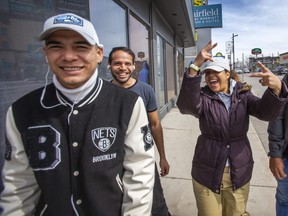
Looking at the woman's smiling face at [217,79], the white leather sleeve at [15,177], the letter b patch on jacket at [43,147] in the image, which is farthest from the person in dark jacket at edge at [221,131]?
the white leather sleeve at [15,177]

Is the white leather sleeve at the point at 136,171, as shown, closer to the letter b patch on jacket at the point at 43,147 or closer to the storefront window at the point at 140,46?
the letter b patch on jacket at the point at 43,147

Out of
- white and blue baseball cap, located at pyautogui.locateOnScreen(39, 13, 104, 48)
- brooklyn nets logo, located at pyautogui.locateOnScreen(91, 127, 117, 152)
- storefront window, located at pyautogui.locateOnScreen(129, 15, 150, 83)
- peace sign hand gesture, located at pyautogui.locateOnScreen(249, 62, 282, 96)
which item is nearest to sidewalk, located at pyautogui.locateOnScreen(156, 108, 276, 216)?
storefront window, located at pyautogui.locateOnScreen(129, 15, 150, 83)

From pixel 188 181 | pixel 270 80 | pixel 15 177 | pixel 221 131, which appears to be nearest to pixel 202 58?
pixel 270 80

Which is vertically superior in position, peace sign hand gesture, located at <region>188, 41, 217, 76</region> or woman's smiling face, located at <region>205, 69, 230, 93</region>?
peace sign hand gesture, located at <region>188, 41, 217, 76</region>

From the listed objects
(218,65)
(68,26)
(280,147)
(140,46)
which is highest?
(140,46)

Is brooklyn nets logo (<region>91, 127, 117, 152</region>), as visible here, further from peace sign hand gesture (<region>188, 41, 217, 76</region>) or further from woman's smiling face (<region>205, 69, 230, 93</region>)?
woman's smiling face (<region>205, 69, 230, 93</region>)

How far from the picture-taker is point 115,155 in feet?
4.41

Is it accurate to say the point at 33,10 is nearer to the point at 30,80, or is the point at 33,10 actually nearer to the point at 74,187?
the point at 30,80

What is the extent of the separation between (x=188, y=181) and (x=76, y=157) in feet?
10.2

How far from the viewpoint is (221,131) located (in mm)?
2197

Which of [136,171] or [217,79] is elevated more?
[217,79]

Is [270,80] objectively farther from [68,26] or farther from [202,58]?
[68,26]

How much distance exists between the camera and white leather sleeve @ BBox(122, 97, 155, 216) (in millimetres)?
1340

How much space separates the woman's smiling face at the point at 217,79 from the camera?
2.21 meters
